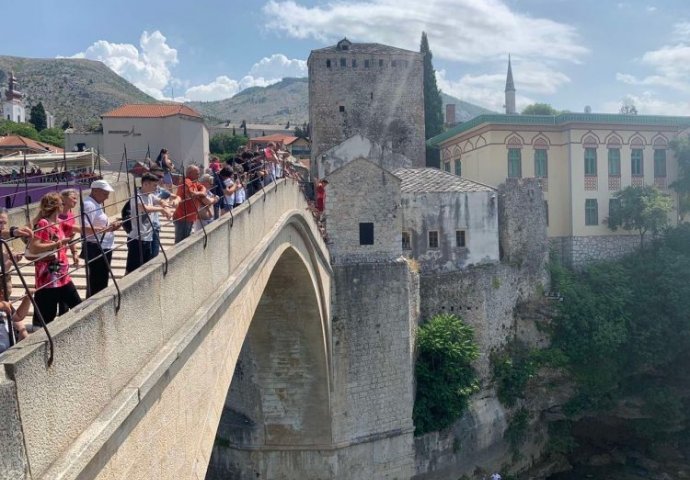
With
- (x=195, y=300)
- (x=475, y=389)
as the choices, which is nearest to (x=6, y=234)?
(x=195, y=300)

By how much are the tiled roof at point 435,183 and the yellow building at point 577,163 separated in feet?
14.4

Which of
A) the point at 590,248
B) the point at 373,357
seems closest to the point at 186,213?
the point at 373,357

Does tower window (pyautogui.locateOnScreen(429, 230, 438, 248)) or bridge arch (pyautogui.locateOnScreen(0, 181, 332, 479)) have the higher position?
tower window (pyautogui.locateOnScreen(429, 230, 438, 248))

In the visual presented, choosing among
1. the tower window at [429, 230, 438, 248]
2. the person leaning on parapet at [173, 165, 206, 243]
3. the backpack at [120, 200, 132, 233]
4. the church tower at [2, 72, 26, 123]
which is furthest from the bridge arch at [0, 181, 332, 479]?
the church tower at [2, 72, 26, 123]

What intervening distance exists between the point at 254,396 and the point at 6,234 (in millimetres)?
12957

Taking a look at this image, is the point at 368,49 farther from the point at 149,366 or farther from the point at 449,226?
the point at 149,366

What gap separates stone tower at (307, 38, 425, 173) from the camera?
32.8 metres

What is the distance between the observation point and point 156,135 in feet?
107

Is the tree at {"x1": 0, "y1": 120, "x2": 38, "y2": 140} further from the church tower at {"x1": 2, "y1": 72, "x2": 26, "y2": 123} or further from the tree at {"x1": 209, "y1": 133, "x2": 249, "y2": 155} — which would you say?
the church tower at {"x1": 2, "y1": 72, "x2": 26, "y2": 123}

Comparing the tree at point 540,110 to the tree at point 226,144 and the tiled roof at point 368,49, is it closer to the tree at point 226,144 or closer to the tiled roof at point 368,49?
the tiled roof at point 368,49

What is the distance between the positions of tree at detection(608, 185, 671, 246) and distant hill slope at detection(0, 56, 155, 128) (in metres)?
87.6

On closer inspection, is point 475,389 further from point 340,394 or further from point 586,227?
point 586,227

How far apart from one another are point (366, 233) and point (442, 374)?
5278 millimetres

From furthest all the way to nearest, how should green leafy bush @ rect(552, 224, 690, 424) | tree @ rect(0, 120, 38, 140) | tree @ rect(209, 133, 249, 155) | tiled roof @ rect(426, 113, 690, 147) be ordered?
tree @ rect(209, 133, 249, 155) → tree @ rect(0, 120, 38, 140) → tiled roof @ rect(426, 113, 690, 147) → green leafy bush @ rect(552, 224, 690, 424)
